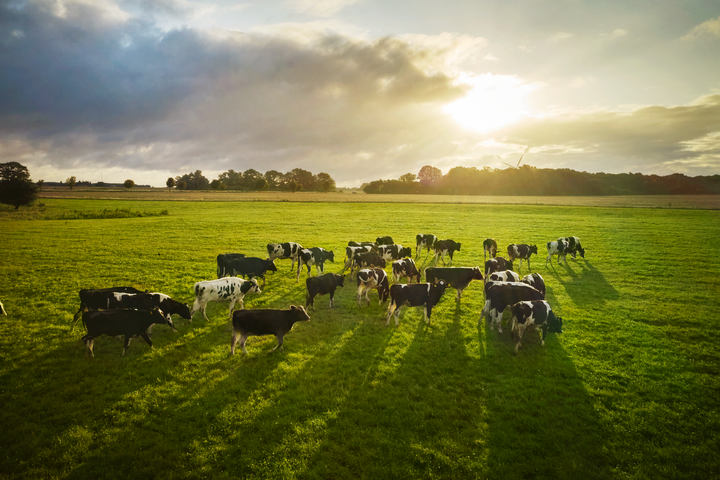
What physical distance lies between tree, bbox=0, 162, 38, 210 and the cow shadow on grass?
257 ft

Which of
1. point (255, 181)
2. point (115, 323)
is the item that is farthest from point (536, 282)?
point (255, 181)

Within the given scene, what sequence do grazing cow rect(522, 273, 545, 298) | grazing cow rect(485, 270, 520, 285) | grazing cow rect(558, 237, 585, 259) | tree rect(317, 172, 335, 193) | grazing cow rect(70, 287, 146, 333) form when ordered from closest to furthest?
grazing cow rect(70, 287, 146, 333) → grazing cow rect(522, 273, 545, 298) → grazing cow rect(485, 270, 520, 285) → grazing cow rect(558, 237, 585, 259) → tree rect(317, 172, 335, 193)

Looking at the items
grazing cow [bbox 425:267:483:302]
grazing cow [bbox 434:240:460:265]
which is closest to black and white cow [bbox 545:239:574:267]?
grazing cow [bbox 434:240:460:265]

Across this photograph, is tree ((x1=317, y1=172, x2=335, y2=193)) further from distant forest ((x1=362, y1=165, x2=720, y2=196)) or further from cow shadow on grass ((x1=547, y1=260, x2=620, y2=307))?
cow shadow on grass ((x1=547, y1=260, x2=620, y2=307))

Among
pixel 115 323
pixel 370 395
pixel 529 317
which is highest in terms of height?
pixel 115 323

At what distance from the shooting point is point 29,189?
178 ft

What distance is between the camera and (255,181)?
15425 centimetres

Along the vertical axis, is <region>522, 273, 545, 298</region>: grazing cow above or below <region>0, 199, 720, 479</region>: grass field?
above

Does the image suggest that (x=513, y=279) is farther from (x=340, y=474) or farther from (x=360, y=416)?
(x=340, y=474)

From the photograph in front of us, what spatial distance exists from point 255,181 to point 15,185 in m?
104

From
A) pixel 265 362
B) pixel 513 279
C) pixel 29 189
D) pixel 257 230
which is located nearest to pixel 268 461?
pixel 265 362

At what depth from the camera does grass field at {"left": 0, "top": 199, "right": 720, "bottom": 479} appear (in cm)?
536

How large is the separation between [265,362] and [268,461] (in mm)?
3133

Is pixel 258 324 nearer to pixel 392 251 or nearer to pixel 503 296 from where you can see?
pixel 503 296
